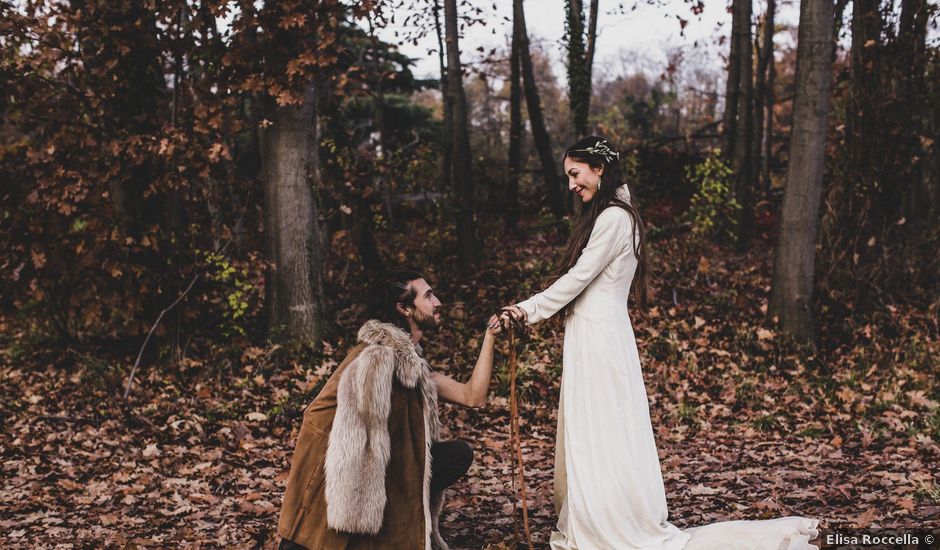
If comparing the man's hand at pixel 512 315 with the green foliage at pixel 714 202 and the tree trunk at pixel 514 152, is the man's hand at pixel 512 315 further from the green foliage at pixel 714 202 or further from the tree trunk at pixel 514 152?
the tree trunk at pixel 514 152

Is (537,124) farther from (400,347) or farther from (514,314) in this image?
(400,347)

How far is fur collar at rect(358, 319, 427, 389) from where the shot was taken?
4.13m

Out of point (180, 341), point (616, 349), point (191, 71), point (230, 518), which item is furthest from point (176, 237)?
point (616, 349)

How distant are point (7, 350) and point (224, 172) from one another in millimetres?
3825

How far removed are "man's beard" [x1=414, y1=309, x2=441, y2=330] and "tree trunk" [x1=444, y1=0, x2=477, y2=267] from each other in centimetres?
777

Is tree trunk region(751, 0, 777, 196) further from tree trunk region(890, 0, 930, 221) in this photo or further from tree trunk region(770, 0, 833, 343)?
tree trunk region(770, 0, 833, 343)

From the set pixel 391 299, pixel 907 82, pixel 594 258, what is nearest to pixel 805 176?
pixel 907 82

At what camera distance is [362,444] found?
394cm

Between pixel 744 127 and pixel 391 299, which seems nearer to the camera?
pixel 391 299

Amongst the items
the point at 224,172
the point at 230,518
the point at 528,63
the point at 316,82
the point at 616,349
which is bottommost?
the point at 230,518

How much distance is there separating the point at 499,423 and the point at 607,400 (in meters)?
4.03

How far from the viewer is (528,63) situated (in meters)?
15.9

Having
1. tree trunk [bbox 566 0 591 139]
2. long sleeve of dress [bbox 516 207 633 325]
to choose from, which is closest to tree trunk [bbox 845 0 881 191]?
tree trunk [bbox 566 0 591 139]

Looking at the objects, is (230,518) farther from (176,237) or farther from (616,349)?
(176,237)
